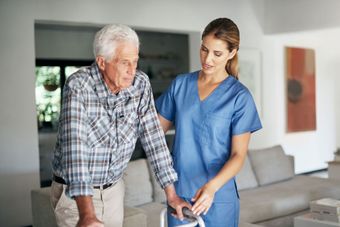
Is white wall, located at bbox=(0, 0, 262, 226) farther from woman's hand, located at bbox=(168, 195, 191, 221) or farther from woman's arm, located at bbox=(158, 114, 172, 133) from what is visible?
woman's hand, located at bbox=(168, 195, 191, 221)

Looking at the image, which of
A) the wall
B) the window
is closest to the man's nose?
the wall

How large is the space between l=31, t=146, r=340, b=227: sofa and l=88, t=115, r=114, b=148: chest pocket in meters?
1.61

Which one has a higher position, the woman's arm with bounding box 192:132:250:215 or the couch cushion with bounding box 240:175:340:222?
the woman's arm with bounding box 192:132:250:215

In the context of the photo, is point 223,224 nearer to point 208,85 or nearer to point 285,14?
point 208,85

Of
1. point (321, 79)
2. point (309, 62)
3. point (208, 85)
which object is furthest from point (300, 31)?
point (208, 85)

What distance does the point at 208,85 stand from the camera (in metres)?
1.84

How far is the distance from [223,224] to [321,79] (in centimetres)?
662

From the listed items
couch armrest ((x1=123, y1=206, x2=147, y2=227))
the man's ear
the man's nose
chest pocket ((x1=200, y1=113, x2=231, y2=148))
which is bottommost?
couch armrest ((x1=123, y1=206, x2=147, y2=227))

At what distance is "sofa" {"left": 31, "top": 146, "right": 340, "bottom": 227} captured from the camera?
10.6 feet

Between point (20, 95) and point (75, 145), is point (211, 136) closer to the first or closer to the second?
point (75, 145)

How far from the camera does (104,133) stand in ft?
5.06

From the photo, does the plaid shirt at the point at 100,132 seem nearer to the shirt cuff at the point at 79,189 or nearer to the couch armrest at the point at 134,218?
the shirt cuff at the point at 79,189

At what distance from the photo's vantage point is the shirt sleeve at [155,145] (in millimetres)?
1681

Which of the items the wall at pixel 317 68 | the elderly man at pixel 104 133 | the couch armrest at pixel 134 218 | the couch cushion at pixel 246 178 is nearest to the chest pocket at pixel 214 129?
the elderly man at pixel 104 133
